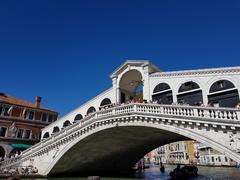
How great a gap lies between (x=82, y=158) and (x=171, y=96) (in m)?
11.0

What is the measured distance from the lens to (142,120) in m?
14.5

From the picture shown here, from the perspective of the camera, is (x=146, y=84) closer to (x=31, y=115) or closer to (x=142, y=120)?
(x=142, y=120)

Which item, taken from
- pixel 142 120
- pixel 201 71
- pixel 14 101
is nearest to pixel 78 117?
pixel 14 101

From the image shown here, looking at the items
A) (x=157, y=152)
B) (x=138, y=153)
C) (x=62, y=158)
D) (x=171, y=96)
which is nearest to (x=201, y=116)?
(x=171, y=96)

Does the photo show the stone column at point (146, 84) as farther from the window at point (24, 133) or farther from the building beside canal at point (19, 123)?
the window at point (24, 133)

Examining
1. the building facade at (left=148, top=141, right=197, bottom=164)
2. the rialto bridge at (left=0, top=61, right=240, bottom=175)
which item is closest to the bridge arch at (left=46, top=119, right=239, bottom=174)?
the rialto bridge at (left=0, top=61, right=240, bottom=175)

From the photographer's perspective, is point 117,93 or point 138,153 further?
point 138,153

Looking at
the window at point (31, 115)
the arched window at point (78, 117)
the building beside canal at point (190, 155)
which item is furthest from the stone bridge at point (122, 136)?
the building beside canal at point (190, 155)

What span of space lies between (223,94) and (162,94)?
4961mm

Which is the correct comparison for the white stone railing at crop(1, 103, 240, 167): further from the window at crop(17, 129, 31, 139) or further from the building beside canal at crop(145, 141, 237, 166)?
the building beside canal at crop(145, 141, 237, 166)

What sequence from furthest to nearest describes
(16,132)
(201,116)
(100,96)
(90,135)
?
1. (16,132)
2. (100,96)
3. (90,135)
4. (201,116)

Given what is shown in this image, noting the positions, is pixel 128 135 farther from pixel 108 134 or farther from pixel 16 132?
pixel 16 132

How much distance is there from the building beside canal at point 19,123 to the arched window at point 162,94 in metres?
19.8

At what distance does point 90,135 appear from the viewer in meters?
17.3
